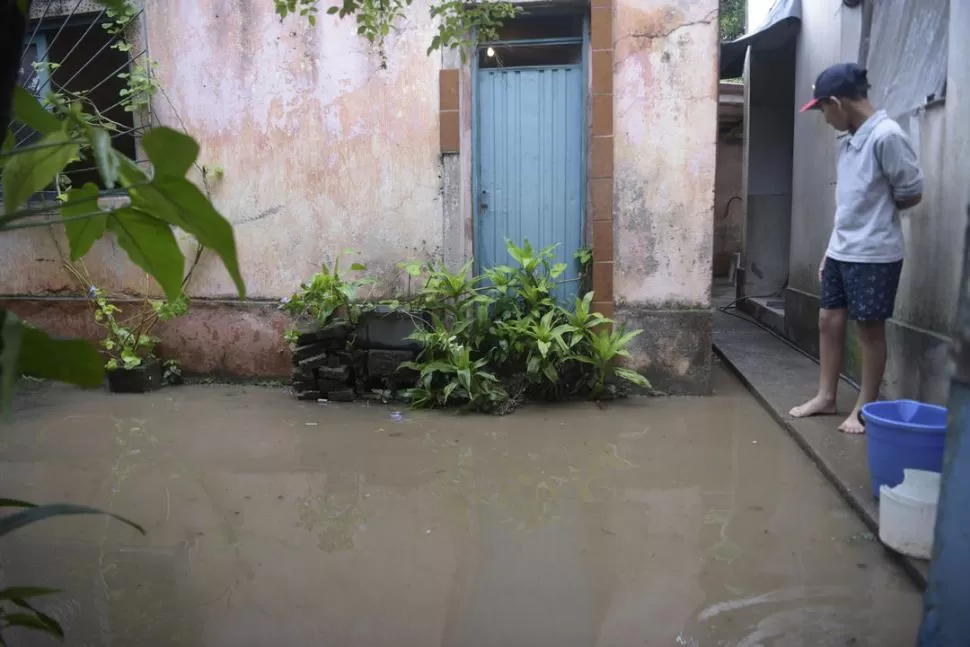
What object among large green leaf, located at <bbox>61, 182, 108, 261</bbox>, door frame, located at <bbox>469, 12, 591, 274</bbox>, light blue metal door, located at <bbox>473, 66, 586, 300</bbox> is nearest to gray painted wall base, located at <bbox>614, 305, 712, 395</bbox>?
light blue metal door, located at <bbox>473, 66, 586, 300</bbox>

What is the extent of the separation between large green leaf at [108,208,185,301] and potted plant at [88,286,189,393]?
4207 mm

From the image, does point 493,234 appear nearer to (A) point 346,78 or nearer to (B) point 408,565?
(A) point 346,78

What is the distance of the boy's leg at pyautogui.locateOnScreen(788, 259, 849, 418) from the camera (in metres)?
3.66

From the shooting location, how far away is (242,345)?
532 centimetres

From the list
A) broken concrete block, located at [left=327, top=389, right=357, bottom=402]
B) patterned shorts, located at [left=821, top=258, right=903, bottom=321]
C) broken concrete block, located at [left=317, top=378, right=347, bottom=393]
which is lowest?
broken concrete block, located at [left=327, top=389, right=357, bottom=402]

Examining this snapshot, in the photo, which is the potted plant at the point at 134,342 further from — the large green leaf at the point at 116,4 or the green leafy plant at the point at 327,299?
the large green leaf at the point at 116,4

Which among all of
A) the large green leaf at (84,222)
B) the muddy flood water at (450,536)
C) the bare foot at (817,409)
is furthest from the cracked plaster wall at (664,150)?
the large green leaf at (84,222)

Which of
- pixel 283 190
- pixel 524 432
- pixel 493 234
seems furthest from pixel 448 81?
pixel 524 432

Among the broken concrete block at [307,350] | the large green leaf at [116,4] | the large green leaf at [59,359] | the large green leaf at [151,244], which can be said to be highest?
the large green leaf at [116,4]

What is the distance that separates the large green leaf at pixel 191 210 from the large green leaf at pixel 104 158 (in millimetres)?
32

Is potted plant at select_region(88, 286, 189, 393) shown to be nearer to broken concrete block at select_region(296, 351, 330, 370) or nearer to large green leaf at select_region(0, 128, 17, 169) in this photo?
broken concrete block at select_region(296, 351, 330, 370)

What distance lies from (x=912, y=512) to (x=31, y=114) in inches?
103

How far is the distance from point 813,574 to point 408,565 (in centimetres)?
137

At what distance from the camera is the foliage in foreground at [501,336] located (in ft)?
14.8
